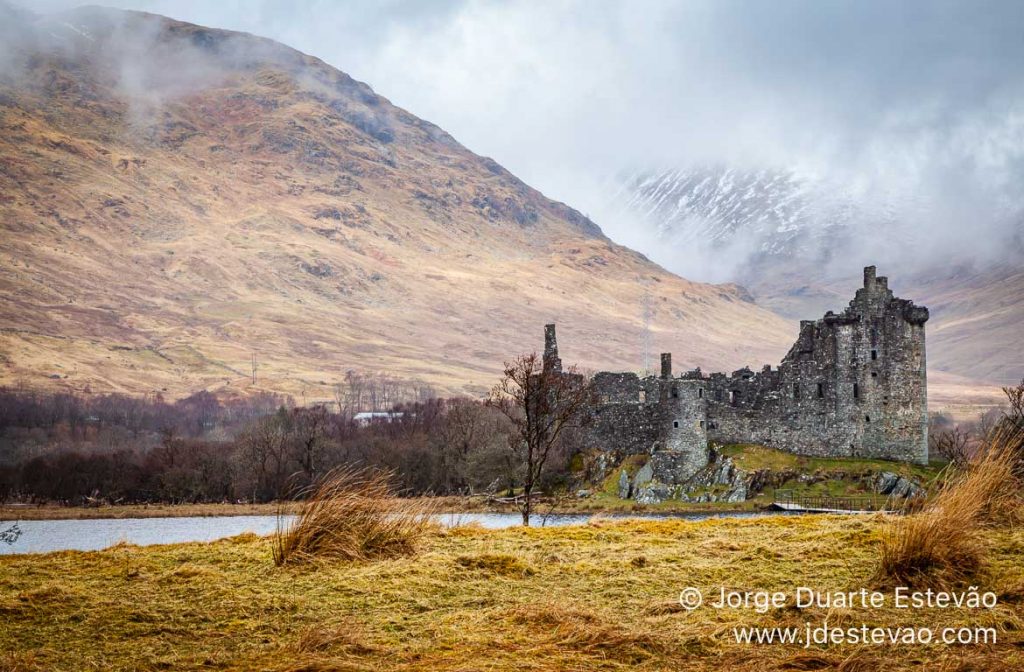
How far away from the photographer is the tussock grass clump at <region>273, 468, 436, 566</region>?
1373 cm

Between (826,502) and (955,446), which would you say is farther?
(826,502)

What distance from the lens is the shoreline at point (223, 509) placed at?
66856mm

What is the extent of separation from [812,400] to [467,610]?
6255 centimetres

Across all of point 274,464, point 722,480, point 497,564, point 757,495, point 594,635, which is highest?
point 274,464

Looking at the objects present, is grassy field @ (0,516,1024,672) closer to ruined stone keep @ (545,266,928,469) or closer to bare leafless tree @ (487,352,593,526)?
bare leafless tree @ (487,352,593,526)

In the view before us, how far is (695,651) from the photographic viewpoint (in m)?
9.57

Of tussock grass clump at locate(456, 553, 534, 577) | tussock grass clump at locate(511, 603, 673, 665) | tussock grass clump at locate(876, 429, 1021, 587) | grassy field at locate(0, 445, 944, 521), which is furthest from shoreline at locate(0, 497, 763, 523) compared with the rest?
tussock grass clump at locate(511, 603, 673, 665)

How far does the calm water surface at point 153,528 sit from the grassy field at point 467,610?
39.3m

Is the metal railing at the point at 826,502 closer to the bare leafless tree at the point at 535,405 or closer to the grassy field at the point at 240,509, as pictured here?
the grassy field at the point at 240,509

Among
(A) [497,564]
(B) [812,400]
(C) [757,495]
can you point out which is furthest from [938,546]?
(B) [812,400]

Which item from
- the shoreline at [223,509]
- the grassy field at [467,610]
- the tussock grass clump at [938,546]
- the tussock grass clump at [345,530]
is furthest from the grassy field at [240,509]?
the tussock grass clump at [938,546]

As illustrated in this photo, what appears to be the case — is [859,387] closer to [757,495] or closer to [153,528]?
[757,495]

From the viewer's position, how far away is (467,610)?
435 inches

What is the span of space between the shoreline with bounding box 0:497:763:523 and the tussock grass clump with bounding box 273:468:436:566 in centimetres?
5025
